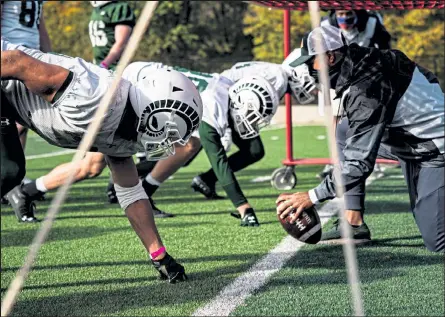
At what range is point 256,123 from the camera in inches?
286

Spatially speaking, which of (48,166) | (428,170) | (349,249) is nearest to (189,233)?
(428,170)

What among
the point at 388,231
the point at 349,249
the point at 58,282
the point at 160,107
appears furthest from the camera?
the point at 388,231

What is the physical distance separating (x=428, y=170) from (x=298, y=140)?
10636mm

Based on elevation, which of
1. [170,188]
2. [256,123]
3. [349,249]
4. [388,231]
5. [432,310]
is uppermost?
[349,249]

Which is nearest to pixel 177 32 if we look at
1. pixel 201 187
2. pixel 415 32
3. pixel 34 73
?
pixel 415 32

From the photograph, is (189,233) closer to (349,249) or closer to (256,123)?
(256,123)

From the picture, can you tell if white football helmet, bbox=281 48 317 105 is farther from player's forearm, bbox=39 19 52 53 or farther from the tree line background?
the tree line background

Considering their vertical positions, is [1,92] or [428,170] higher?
[1,92]

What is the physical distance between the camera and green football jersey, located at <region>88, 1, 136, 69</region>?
9.81 m

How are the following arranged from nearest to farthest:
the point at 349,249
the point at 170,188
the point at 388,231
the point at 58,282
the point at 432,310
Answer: the point at 349,249 < the point at 432,310 < the point at 58,282 < the point at 388,231 < the point at 170,188

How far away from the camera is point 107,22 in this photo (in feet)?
32.4

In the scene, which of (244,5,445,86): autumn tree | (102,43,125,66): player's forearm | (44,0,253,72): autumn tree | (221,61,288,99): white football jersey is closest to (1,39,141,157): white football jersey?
(221,61,288,99): white football jersey

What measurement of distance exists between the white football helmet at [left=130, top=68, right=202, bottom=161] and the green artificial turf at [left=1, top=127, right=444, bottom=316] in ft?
2.68

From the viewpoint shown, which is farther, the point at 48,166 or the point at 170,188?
the point at 48,166
